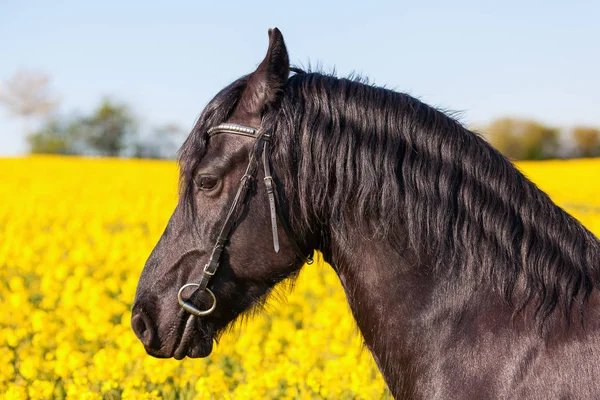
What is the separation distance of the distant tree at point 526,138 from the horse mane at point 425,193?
188 ft

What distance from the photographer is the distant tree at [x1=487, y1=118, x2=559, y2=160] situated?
5884cm

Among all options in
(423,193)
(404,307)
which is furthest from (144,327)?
(423,193)

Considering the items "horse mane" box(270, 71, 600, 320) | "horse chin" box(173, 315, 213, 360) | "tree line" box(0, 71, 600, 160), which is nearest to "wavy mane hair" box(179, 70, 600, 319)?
"horse mane" box(270, 71, 600, 320)

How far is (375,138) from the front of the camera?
2.35 metres

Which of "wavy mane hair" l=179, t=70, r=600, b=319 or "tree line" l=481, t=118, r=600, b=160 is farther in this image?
"tree line" l=481, t=118, r=600, b=160

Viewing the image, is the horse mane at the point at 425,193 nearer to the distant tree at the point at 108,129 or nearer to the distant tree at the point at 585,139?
the distant tree at the point at 108,129

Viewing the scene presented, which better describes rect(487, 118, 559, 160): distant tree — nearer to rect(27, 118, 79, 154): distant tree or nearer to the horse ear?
rect(27, 118, 79, 154): distant tree

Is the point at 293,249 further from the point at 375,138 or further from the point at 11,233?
the point at 11,233

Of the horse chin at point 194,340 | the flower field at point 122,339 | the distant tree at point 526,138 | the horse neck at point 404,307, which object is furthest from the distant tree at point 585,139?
the horse chin at point 194,340

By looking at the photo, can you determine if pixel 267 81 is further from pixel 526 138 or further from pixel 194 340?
pixel 526 138

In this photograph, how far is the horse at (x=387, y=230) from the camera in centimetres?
225

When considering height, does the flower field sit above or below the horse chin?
below

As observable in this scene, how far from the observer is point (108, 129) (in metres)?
60.5

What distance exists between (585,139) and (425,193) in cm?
6816
